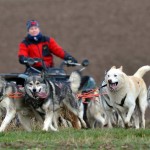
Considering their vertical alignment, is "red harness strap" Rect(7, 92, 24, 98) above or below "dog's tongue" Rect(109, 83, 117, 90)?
below

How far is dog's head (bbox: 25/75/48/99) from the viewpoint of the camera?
44.1 ft

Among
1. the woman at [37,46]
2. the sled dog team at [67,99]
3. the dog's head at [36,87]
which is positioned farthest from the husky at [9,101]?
the woman at [37,46]

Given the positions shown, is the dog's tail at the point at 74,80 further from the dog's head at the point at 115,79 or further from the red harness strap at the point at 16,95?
the red harness strap at the point at 16,95

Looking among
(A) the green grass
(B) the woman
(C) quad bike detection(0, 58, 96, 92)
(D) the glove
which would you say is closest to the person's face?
(B) the woman

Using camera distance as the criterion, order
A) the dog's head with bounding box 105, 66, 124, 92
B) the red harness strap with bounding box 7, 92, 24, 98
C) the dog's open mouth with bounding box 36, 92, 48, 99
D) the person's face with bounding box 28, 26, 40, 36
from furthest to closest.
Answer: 1. the person's face with bounding box 28, 26, 40, 36
2. the dog's head with bounding box 105, 66, 124, 92
3. the red harness strap with bounding box 7, 92, 24, 98
4. the dog's open mouth with bounding box 36, 92, 48, 99

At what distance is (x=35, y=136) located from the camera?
12039 millimetres

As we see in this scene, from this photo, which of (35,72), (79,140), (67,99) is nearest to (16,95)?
(35,72)

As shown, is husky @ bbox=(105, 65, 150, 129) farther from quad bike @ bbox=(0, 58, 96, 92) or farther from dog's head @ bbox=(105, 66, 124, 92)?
quad bike @ bbox=(0, 58, 96, 92)

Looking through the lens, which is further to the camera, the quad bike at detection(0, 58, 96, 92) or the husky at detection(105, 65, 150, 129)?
the husky at detection(105, 65, 150, 129)

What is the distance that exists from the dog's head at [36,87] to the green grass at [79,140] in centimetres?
101

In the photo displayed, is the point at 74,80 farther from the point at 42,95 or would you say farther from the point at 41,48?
the point at 42,95

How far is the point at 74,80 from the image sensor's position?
14633 millimetres

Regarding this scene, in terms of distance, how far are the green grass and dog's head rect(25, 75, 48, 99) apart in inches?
39.9

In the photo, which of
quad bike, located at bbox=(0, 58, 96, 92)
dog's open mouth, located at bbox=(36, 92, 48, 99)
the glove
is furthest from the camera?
the glove
